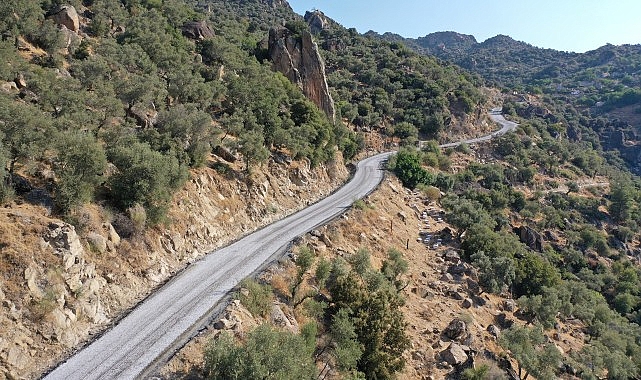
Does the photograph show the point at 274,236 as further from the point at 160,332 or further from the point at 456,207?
the point at 456,207

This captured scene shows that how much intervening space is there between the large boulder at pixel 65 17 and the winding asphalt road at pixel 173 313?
39.7 m

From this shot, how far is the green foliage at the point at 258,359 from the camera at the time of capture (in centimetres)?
1521

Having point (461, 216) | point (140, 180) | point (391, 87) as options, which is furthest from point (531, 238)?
point (140, 180)

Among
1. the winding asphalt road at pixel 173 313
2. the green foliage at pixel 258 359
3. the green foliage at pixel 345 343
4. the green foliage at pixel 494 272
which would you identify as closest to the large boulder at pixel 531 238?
the green foliage at pixel 494 272

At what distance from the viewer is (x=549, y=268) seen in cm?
4691

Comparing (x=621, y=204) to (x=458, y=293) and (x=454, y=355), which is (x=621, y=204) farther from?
(x=454, y=355)

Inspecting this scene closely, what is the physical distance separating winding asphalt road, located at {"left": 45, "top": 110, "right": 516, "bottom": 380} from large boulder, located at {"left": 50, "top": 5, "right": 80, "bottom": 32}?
3970 cm

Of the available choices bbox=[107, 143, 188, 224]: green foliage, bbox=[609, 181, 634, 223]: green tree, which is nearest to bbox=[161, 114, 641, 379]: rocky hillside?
bbox=[107, 143, 188, 224]: green foliage

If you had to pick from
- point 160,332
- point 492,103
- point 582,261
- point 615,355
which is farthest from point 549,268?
point 492,103

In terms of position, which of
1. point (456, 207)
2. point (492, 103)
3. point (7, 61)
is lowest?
point (456, 207)

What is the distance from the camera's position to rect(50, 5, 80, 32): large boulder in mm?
51188

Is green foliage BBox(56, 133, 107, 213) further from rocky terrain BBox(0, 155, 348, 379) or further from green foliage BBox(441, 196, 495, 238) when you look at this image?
green foliage BBox(441, 196, 495, 238)

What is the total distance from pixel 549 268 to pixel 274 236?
3395 cm

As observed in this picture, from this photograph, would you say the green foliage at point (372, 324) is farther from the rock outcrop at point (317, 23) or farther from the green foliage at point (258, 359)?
the rock outcrop at point (317, 23)
